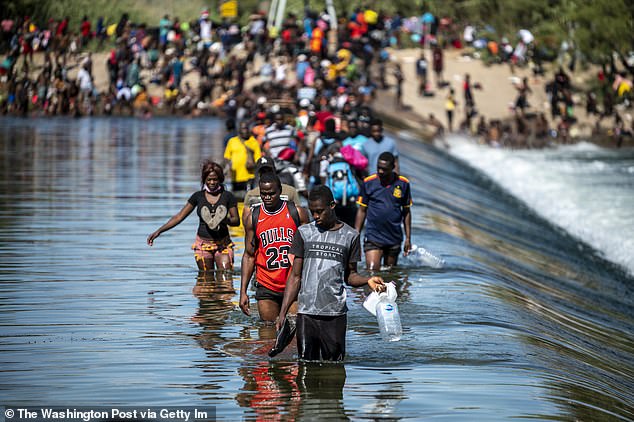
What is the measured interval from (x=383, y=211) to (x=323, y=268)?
5365 mm

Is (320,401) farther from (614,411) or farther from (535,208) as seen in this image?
(535,208)

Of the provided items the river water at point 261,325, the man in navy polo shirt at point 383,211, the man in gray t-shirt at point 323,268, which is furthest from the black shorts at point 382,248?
the man in gray t-shirt at point 323,268

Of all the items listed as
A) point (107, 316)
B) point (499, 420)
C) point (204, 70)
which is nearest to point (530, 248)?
point (107, 316)

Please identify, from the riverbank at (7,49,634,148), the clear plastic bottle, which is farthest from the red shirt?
the riverbank at (7,49,634,148)

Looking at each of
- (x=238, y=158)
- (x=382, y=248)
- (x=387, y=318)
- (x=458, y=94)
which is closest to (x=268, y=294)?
(x=387, y=318)

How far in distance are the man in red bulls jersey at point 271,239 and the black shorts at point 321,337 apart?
2.73ft

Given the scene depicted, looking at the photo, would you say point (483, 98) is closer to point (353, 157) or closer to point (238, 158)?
point (238, 158)

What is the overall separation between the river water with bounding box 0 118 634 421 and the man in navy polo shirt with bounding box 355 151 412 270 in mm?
525

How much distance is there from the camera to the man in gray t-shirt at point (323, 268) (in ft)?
28.5

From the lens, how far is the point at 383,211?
14.1 meters

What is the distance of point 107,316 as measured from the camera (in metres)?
11.3

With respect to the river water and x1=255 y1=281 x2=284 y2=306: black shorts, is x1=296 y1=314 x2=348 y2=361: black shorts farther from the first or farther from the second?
x1=255 y1=281 x2=284 y2=306: black shorts

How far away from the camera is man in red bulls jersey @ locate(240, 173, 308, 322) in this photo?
32.2 ft

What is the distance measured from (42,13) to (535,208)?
30194 mm
